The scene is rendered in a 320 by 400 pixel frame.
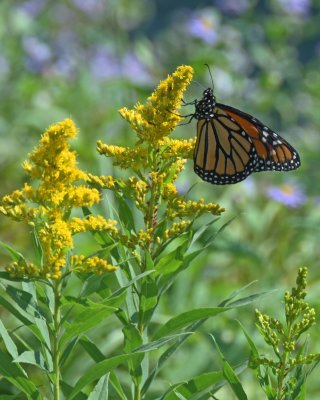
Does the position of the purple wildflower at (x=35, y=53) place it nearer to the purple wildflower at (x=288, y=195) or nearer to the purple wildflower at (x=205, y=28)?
the purple wildflower at (x=205, y=28)

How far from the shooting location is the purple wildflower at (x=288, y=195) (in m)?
4.58

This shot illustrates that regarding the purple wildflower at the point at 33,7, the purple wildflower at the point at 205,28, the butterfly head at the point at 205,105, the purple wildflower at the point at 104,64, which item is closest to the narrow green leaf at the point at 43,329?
the butterfly head at the point at 205,105

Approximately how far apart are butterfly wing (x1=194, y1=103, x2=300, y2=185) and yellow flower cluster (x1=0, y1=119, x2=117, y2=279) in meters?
0.85

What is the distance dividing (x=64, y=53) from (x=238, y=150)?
4.57 m

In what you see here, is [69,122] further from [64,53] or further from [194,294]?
[64,53]

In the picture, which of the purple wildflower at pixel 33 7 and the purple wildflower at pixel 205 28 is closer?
the purple wildflower at pixel 205 28

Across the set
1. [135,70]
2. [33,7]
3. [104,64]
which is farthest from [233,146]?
[33,7]

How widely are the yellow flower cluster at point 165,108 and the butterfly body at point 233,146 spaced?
75 cm

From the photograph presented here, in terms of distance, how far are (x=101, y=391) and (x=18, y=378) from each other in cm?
16

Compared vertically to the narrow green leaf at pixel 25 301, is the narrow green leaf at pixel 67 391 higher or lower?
lower

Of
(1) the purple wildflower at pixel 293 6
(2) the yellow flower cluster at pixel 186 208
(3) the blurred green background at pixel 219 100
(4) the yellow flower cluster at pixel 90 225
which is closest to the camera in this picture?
(4) the yellow flower cluster at pixel 90 225

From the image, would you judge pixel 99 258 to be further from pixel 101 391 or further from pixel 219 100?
pixel 219 100

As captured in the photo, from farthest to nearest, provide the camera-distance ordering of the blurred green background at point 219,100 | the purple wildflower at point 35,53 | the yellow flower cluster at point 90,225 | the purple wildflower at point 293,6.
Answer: the purple wildflower at point 35,53 → the purple wildflower at point 293,6 → the blurred green background at point 219,100 → the yellow flower cluster at point 90,225

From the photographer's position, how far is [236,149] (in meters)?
2.70
